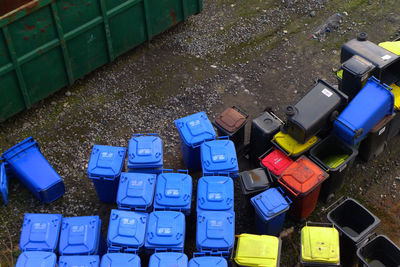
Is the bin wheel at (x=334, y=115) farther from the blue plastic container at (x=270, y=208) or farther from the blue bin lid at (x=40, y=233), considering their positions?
the blue bin lid at (x=40, y=233)

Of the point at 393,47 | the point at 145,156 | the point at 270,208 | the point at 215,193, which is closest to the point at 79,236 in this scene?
the point at 145,156

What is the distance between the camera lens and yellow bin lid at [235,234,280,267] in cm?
607

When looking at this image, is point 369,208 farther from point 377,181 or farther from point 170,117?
point 170,117

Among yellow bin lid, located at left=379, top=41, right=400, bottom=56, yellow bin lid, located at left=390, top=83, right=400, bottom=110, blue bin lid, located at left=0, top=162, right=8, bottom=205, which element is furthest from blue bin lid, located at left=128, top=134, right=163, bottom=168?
yellow bin lid, located at left=379, top=41, right=400, bottom=56

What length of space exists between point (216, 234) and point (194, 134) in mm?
1716

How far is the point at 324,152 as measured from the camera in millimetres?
7594

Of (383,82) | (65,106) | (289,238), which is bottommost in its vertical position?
(289,238)

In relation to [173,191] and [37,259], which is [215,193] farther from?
[37,259]

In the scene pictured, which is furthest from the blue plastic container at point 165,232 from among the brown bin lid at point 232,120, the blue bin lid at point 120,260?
the brown bin lid at point 232,120

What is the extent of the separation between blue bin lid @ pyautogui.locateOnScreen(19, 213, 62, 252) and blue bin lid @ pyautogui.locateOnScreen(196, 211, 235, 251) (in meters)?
1.84

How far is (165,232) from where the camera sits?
6211 millimetres

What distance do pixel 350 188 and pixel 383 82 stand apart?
1770mm

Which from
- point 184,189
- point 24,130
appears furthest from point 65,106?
point 184,189

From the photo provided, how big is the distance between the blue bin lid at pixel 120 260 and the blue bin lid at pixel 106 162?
51.6 inches
